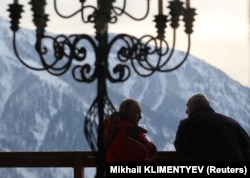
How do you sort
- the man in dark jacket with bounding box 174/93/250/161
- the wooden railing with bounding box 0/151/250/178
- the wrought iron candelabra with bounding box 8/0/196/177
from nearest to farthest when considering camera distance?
the wrought iron candelabra with bounding box 8/0/196/177 → the man in dark jacket with bounding box 174/93/250/161 → the wooden railing with bounding box 0/151/250/178

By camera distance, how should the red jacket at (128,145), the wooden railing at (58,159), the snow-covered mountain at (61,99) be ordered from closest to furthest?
the red jacket at (128,145)
the wooden railing at (58,159)
the snow-covered mountain at (61,99)

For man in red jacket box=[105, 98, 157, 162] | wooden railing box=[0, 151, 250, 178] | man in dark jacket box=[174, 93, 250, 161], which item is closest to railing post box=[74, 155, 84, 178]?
wooden railing box=[0, 151, 250, 178]

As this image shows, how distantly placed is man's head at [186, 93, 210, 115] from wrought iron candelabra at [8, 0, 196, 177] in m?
1.53

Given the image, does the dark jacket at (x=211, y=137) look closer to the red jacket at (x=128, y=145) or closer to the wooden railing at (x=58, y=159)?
the red jacket at (x=128, y=145)

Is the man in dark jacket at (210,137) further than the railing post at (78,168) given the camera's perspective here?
No

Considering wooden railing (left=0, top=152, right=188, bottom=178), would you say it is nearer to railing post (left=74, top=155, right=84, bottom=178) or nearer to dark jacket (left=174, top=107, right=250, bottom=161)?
railing post (left=74, top=155, right=84, bottom=178)

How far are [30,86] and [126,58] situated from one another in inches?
5673

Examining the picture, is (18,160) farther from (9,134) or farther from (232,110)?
(9,134)

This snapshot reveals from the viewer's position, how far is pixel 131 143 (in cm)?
462

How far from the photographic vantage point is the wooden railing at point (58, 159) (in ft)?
18.1

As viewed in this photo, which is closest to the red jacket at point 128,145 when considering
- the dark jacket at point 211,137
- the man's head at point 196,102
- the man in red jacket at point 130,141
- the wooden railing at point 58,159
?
the man in red jacket at point 130,141

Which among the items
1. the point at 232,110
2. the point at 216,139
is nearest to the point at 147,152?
the point at 216,139

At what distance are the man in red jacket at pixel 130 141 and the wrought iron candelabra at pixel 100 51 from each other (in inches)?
43.2

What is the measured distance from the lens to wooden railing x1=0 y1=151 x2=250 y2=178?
18.1ft
